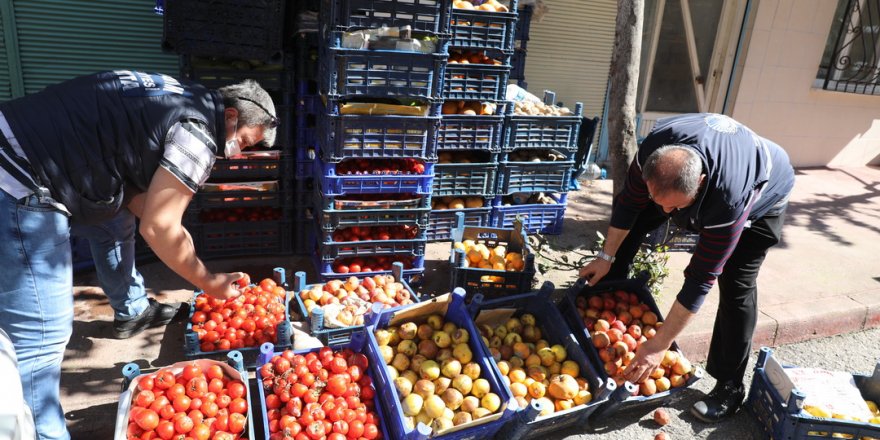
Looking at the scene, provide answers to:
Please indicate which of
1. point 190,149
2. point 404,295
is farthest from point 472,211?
point 190,149

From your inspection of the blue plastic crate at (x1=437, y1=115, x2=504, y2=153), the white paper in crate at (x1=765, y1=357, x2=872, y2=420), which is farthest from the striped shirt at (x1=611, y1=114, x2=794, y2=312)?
the blue plastic crate at (x1=437, y1=115, x2=504, y2=153)

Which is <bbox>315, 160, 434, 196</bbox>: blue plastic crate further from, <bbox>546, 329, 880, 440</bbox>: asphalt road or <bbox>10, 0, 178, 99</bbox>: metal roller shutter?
<bbox>10, 0, 178, 99</bbox>: metal roller shutter

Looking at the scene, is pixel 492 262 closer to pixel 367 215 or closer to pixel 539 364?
pixel 367 215

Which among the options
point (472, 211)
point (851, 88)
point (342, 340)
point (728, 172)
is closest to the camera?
point (728, 172)

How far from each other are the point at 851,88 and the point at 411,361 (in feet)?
34.6

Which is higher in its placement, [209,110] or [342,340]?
[209,110]

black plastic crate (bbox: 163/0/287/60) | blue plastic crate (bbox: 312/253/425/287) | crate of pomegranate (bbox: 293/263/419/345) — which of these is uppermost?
black plastic crate (bbox: 163/0/287/60)

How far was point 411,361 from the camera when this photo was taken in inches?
132

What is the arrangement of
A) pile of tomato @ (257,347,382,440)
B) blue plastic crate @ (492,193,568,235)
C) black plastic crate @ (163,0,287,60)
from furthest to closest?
blue plastic crate @ (492,193,568,235) → black plastic crate @ (163,0,287,60) → pile of tomato @ (257,347,382,440)

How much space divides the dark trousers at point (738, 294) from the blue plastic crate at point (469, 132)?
1.92 metres

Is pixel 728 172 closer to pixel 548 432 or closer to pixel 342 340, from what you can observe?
pixel 548 432

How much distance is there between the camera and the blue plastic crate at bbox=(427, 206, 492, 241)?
5.69m

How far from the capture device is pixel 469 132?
17.6 ft

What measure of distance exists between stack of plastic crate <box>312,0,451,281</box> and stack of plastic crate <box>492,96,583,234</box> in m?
1.37
